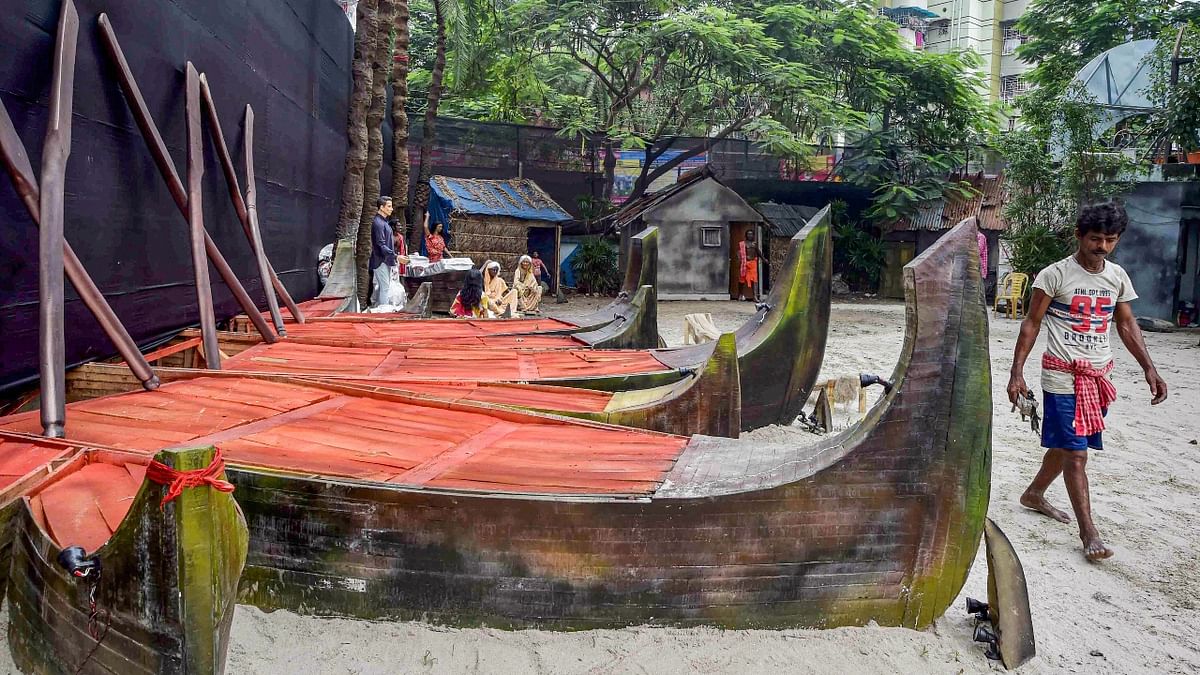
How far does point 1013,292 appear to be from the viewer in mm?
15312

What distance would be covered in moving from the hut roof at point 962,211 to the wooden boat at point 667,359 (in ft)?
49.1

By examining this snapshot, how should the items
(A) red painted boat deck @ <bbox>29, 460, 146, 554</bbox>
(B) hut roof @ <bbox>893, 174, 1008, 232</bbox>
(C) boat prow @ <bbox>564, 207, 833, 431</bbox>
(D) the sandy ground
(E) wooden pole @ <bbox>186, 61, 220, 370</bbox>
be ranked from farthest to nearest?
(B) hut roof @ <bbox>893, 174, 1008, 232</bbox> < (C) boat prow @ <bbox>564, 207, 833, 431</bbox> < (E) wooden pole @ <bbox>186, 61, 220, 370</bbox> < (D) the sandy ground < (A) red painted boat deck @ <bbox>29, 460, 146, 554</bbox>

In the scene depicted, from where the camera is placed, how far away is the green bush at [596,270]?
754 inches

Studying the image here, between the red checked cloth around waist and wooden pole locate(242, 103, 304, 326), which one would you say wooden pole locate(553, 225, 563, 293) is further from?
the red checked cloth around waist

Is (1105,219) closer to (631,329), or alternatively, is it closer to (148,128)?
(631,329)

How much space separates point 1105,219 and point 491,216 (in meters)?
13.1

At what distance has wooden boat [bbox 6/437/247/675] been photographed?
6.27 feet

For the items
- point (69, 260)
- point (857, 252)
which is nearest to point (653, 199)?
point (857, 252)

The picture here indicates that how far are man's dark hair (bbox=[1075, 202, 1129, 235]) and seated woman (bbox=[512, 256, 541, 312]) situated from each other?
861 cm

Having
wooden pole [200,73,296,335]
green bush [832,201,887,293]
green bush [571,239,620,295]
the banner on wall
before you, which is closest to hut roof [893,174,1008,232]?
green bush [832,201,887,293]

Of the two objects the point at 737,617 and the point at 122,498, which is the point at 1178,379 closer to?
the point at 737,617

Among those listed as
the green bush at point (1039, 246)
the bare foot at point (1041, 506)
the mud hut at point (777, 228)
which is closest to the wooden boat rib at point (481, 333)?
the bare foot at point (1041, 506)

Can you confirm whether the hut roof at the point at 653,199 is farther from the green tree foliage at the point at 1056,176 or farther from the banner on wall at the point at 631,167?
the green tree foliage at the point at 1056,176

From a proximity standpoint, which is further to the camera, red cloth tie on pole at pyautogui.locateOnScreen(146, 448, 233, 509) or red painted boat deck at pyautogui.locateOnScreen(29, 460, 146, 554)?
red painted boat deck at pyautogui.locateOnScreen(29, 460, 146, 554)
